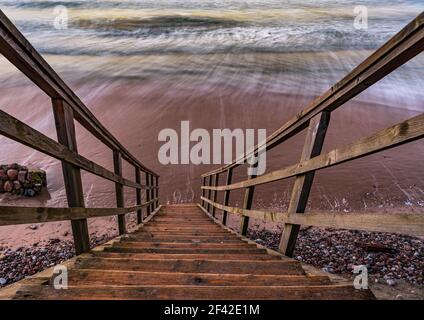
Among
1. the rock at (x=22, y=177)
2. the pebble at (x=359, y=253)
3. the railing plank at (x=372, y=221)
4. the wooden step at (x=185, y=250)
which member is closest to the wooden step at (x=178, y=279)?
the railing plank at (x=372, y=221)

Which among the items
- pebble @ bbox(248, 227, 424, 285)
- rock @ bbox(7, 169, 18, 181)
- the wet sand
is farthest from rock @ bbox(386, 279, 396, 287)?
rock @ bbox(7, 169, 18, 181)

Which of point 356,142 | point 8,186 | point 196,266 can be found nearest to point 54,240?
point 8,186

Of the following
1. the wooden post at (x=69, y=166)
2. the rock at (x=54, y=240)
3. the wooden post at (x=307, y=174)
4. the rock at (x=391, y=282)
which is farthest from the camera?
the rock at (x=54, y=240)

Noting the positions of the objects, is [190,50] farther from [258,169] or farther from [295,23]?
[258,169]

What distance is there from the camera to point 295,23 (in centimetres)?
3306

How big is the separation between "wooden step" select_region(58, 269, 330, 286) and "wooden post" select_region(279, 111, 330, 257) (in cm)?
59

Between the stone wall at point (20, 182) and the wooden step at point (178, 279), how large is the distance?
1037cm

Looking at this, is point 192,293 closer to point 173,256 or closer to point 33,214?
point 33,214

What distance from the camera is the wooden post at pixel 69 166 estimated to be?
2.17 metres

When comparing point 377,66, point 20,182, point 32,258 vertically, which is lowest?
point 32,258

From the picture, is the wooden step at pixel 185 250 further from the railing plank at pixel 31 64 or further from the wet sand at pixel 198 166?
the wet sand at pixel 198 166

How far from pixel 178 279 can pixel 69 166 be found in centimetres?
117

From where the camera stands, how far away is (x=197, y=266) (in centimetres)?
213

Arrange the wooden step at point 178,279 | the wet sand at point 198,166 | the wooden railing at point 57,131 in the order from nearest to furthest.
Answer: the wooden railing at point 57,131 < the wooden step at point 178,279 < the wet sand at point 198,166
